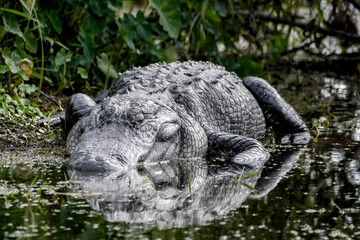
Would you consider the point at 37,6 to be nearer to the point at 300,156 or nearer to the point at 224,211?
the point at 300,156

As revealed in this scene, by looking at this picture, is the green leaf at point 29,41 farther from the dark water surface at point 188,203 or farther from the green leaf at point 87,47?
the dark water surface at point 188,203

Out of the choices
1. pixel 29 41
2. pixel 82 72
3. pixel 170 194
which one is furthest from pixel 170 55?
pixel 170 194

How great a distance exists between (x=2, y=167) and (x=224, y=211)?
1868 millimetres

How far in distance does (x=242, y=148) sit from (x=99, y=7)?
9.18 feet

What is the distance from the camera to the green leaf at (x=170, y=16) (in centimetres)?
740

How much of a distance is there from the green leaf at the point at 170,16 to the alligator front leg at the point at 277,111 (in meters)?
1.45

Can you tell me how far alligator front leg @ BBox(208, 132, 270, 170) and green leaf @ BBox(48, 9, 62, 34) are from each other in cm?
247

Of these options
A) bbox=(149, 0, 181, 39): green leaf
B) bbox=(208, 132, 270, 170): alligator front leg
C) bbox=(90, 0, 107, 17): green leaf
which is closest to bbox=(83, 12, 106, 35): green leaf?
bbox=(90, 0, 107, 17): green leaf

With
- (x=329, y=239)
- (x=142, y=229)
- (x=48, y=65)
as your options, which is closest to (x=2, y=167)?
(x=142, y=229)

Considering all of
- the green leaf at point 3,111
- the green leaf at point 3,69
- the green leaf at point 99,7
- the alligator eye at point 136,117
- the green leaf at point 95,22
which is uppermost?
the green leaf at point 99,7

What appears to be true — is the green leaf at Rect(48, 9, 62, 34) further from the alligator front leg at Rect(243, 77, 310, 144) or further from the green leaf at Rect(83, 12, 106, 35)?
the alligator front leg at Rect(243, 77, 310, 144)

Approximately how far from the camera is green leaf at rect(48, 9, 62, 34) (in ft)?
22.6

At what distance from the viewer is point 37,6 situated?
270 inches

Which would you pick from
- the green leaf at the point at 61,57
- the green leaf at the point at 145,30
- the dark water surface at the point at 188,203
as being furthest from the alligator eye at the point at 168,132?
the green leaf at the point at 145,30
